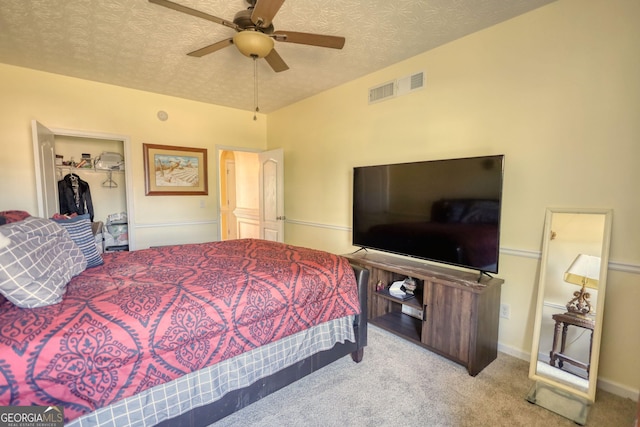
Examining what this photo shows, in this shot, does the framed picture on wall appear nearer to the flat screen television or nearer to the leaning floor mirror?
the flat screen television

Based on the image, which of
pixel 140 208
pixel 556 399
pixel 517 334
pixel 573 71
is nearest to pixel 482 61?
pixel 573 71

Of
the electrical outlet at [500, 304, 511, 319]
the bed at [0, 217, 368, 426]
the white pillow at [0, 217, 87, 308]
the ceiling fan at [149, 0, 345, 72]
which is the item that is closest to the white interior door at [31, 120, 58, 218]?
the bed at [0, 217, 368, 426]

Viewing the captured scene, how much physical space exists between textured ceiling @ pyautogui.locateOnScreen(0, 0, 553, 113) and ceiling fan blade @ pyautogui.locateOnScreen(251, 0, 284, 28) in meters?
0.36

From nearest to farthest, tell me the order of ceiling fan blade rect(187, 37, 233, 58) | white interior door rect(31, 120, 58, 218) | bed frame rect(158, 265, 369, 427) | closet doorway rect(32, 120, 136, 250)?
1. bed frame rect(158, 265, 369, 427)
2. ceiling fan blade rect(187, 37, 233, 58)
3. white interior door rect(31, 120, 58, 218)
4. closet doorway rect(32, 120, 136, 250)

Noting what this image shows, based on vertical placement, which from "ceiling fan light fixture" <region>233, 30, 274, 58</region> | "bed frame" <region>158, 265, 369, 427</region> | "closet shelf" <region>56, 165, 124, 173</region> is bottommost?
"bed frame" <region>158, 265, 369, 427</region>

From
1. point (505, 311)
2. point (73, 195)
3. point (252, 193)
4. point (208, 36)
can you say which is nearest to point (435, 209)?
point (505, 311)

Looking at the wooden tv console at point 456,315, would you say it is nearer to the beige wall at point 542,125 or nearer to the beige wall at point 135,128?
the beige wall at point 542,125

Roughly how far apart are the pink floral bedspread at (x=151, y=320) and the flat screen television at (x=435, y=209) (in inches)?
36.3

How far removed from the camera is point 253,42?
6.26 feet

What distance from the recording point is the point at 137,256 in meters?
2.23

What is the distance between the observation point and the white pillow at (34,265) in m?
1.19

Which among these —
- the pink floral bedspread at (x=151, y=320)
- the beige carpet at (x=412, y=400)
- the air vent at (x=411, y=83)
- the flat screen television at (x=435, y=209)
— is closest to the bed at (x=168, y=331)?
the pink floral bedspread at (x=151, y=320)

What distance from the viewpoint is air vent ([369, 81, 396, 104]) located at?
120 inches

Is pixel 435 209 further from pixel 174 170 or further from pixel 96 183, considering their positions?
pixel 96 183
